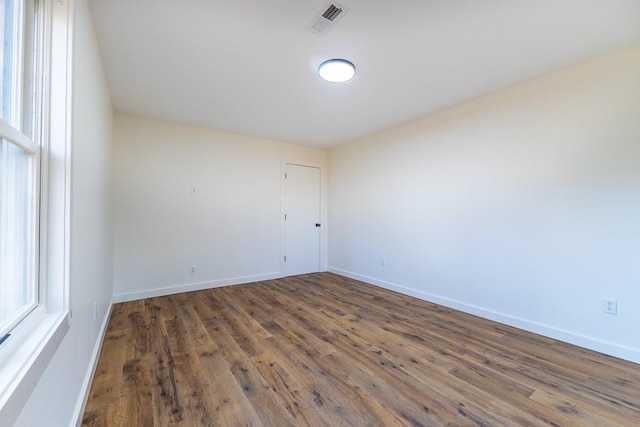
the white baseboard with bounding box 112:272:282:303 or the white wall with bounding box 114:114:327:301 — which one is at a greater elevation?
the white wall with bounding box 114:114:327:301

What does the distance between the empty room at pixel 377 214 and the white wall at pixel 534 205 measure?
18mm

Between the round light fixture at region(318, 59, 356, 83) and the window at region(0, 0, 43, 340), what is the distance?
5.60ft

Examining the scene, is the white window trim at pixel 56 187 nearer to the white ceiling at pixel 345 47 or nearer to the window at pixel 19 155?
the window at pixel 19 155

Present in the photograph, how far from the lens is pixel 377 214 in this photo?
4090 millimetres

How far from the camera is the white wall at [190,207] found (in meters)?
3.33

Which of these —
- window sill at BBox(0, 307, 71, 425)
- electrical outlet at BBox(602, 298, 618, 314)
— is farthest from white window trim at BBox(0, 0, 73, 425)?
electrical outlet at BBox(602, 298, 618, 314)

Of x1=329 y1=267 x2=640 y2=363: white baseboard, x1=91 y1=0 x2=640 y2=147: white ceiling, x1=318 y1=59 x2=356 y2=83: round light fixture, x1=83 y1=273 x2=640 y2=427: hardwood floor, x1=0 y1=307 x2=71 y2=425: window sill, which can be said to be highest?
x1=91 y1=0 x2=640 y2=147: white ceiling

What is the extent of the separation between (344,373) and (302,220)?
3.18 metres

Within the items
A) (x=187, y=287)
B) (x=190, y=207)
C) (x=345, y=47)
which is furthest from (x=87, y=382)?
(x=345, y=47)

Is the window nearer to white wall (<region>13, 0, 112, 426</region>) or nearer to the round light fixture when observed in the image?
white wall (<region>13, 0, 112, 426</region>)

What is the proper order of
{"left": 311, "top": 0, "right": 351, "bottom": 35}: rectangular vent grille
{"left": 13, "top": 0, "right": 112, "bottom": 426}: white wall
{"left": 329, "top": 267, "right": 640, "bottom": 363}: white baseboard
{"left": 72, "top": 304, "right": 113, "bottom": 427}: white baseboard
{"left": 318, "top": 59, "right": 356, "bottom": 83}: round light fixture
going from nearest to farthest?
1. {"left": 13, "top": 0, "right": 112, "bottom": 426}: white wall
2. {"left": 72, "top": 304, "right": 113, "bottom": 427}: white baseboard
3. {"left": 311, "top": 0, "right": 351, "bottom": 35}: rectangular vent grille
4. {"left": 329, "top": 267, "right": 640, "bottom": 363}: white baseboard
5. {"left": 318, "top": 59, "right": 356, "bottom": 83}: round light fixture

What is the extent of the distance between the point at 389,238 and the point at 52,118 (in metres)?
3.61

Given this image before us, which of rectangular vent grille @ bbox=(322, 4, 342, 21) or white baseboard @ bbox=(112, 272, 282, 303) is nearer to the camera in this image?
rectangular vent grille @ bbox=(322, 4, 342, 21)

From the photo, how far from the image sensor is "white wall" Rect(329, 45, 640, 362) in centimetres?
207
